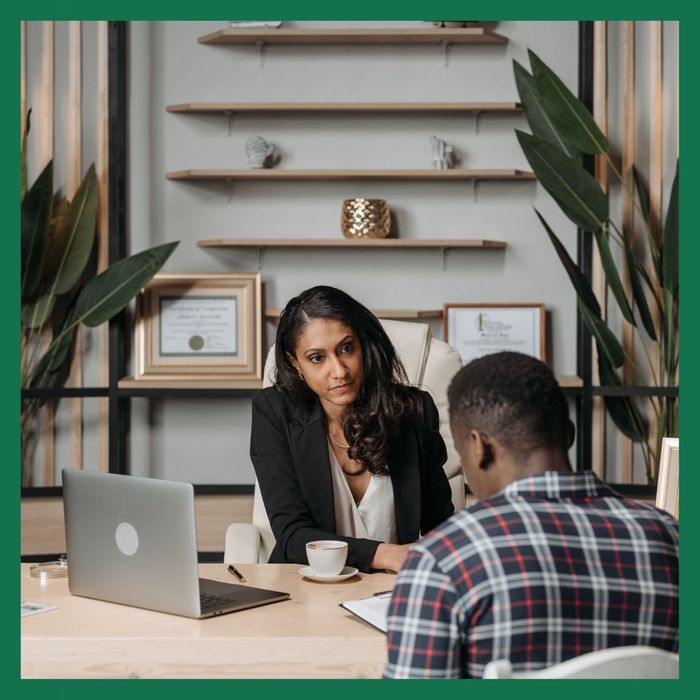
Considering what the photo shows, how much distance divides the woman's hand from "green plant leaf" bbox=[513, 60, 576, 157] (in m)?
2.08

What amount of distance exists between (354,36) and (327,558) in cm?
250

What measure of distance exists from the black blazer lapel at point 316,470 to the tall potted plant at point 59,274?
61.5 inches

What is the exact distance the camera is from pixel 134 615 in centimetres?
156

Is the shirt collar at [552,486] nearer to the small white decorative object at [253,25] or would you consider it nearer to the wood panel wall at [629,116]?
the wood panel wall at [629,116]

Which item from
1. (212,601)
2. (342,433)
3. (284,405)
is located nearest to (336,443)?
(342,433)

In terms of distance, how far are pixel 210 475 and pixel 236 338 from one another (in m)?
0.58

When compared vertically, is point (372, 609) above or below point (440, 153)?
below

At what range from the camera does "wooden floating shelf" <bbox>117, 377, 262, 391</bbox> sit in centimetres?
366

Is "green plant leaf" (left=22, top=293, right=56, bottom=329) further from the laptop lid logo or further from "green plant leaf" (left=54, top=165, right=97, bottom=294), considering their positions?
the laptop lid logo

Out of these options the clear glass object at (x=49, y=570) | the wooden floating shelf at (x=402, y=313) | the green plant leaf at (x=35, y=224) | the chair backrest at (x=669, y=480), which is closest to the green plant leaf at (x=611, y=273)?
the wooden floating shelf at (x=402, y=313)

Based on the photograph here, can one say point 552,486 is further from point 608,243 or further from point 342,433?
point 608,243

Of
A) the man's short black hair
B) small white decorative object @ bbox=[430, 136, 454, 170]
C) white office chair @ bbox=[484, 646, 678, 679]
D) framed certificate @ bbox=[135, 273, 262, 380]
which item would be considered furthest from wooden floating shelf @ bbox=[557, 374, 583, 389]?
white office chair @ bbox=[484, 646, 678, 679]

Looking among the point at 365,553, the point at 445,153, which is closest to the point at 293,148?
the point at 445,153

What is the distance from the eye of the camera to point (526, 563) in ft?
3.39
